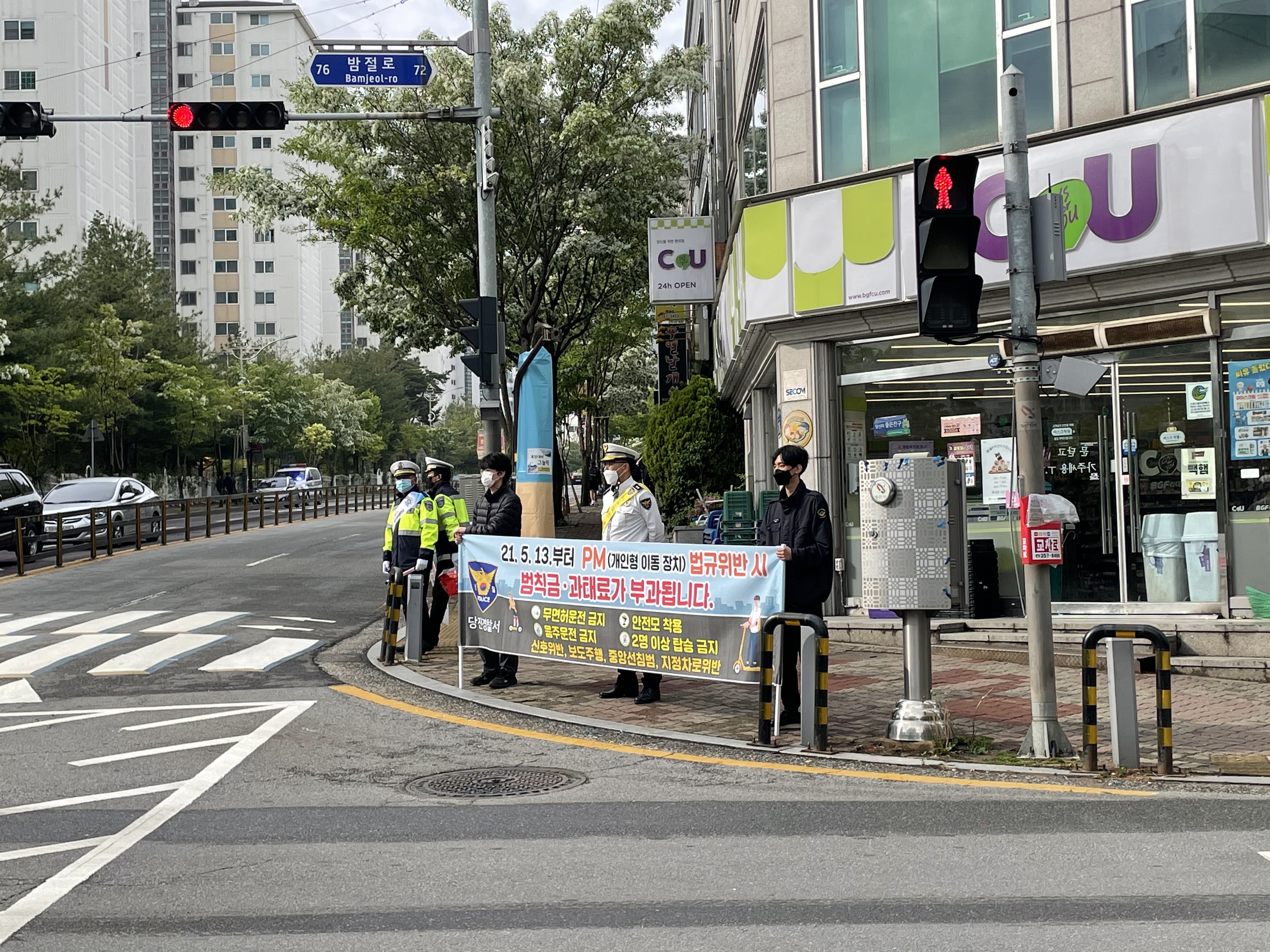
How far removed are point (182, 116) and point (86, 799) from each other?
10.3m

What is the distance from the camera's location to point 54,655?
12.9m

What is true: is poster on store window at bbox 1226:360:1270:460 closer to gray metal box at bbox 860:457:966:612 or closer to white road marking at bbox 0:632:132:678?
gray metal box at bbox 860:457:966:612

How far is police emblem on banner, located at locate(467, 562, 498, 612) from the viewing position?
10.6 metres

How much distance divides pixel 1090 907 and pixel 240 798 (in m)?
4.27

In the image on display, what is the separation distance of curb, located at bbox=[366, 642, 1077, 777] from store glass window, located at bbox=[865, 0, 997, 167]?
7.06 metres

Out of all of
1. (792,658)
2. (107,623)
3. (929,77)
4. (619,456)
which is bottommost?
(107,623)

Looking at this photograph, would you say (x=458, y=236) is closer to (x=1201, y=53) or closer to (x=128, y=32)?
(x=1201, y=53)

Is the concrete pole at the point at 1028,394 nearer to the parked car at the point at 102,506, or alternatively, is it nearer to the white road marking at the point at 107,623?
the white road marking at the point at 107,623

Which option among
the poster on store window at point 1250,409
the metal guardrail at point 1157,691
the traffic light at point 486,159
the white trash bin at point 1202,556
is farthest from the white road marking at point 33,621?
the poster on store window at point 1250,409

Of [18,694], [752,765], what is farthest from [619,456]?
[18,694]

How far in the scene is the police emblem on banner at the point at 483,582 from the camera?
10625 mm

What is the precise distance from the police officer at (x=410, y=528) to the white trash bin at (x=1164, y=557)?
663 cm

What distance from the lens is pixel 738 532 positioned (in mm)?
16156

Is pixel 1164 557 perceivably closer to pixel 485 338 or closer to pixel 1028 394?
pixel 1028 394
